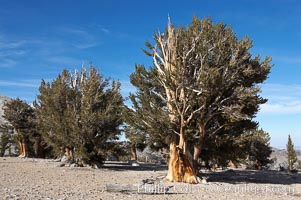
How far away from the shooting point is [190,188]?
16.2m

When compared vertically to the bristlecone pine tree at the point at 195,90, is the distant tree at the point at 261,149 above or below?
below

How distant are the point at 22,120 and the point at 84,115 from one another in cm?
1932

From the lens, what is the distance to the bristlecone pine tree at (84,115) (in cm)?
2586

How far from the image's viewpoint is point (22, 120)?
41.2m

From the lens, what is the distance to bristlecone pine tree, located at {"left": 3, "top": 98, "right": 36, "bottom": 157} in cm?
4050

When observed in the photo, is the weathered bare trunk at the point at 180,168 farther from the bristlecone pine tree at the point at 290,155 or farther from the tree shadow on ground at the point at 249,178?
the bristlecone pine tree at the point at 290,155

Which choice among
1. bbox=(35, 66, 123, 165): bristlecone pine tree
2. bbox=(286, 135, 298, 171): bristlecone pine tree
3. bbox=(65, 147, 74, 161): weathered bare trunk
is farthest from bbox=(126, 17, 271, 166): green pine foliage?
bbox=(286, 135, 298, 171): bristlecone pine tree

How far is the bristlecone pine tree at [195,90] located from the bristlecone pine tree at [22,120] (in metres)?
24.0

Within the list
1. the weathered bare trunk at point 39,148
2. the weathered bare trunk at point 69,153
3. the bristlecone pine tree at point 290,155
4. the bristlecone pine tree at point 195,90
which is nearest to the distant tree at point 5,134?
the weathered bare trunk at point 39,148

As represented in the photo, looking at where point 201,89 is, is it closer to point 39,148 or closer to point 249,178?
point 249,178

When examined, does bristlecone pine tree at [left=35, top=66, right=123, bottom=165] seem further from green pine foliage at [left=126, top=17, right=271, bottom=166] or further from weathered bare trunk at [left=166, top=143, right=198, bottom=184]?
weathered bare trunk at [left=166, top=143, right=198, bottom=184]

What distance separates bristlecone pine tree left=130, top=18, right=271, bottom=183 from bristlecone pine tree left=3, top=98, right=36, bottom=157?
24043 millimetres

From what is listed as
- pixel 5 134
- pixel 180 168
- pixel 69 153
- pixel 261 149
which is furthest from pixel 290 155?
pixel 5 134

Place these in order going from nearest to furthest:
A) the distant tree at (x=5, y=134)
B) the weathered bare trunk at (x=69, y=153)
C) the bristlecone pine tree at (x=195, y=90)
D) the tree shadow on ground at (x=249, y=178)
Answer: the bristlecone pine tree at (x=195, y=90) < the tree shadow on ground at (x=249, y=178) < the weathered bare trunk at (x=69, y=153) < the distant tree at (x=5, y=134)
